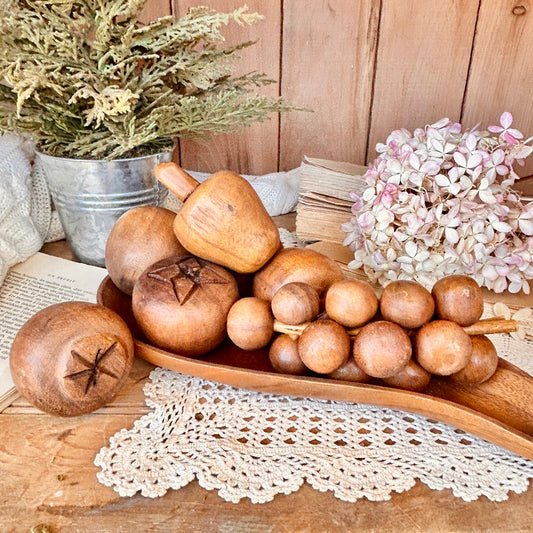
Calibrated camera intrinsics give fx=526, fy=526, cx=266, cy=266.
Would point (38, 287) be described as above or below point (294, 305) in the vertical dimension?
below

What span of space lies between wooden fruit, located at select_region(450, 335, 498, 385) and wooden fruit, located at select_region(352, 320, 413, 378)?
0.20ft

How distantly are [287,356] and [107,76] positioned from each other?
38 cm

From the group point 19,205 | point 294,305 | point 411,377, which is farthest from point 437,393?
point 19,205

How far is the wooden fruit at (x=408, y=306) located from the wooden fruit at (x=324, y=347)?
0.04 meters

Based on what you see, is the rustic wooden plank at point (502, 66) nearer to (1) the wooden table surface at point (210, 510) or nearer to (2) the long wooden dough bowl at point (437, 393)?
(2) the long wooden dough bowl at point (437, 393)

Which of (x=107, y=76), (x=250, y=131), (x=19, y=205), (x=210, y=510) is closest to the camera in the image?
(x=210, y=510)

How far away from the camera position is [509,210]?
64 cm

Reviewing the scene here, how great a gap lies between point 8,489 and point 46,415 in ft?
0.27

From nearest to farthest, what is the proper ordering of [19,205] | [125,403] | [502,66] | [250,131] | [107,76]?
[125,403] < [107,76] < [19,205] < [502,66] < [250,131]

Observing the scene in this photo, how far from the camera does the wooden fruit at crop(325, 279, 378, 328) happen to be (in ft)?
1.38

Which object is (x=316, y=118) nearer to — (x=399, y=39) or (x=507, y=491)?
(x=399, y=39)

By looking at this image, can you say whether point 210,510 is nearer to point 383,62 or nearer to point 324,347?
point 324,347

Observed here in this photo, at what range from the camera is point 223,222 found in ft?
1.57

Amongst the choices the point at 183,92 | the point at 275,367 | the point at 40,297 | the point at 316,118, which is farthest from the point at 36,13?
the point at 316,118
